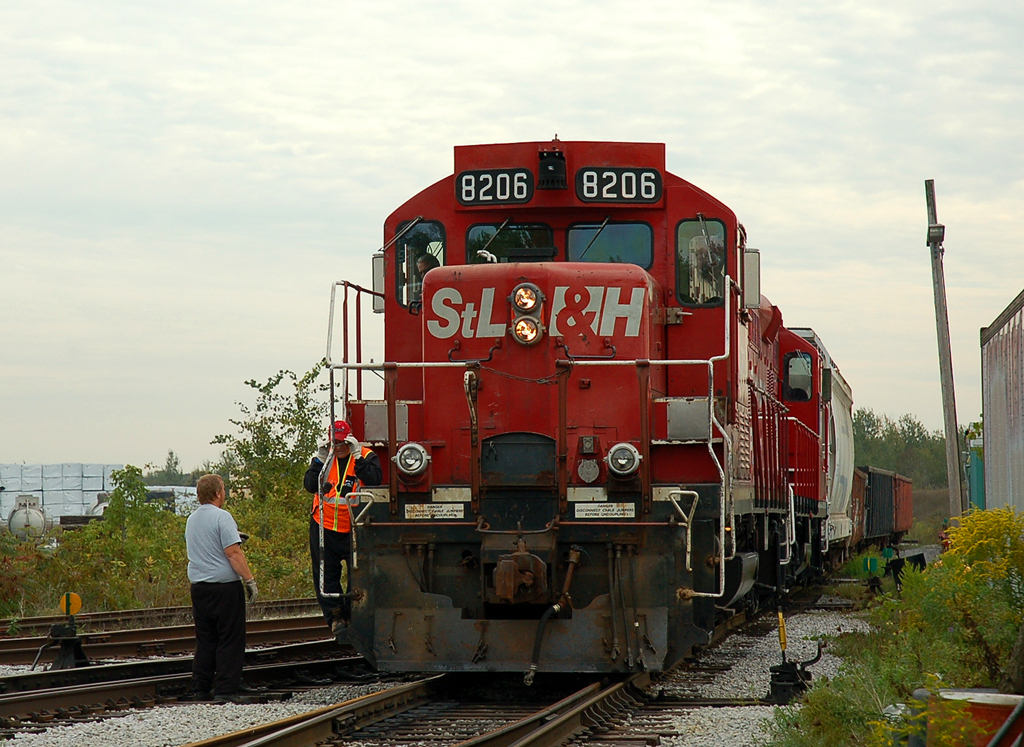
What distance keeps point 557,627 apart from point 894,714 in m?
3.01

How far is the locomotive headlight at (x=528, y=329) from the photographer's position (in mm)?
8289

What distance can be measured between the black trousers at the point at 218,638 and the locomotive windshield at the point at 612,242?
359 centimetres

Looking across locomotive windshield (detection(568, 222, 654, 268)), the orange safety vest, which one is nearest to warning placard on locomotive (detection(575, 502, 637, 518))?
the orange safety vest

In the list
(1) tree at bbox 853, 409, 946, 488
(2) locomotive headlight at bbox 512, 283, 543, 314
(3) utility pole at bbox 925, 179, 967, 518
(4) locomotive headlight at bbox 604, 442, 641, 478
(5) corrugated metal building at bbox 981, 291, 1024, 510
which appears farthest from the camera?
(1) tree at bbox 853, 409, 946, 488

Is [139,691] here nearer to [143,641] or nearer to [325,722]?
[325,722]

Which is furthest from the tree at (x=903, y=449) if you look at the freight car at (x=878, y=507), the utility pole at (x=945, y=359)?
the utility pole at (x=945, y=359)

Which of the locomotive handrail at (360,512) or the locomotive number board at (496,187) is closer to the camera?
the locomotive handrail at (360,512)

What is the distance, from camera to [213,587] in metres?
8.48

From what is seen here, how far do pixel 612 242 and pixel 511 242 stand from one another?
786 millimetres

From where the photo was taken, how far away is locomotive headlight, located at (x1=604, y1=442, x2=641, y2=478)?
7.83 m

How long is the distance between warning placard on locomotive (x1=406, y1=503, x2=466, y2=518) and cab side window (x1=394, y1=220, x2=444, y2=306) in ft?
6.62

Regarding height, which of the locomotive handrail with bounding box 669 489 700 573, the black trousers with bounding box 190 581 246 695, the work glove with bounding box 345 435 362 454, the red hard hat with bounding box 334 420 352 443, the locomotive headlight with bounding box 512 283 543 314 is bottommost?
the black trousers with bounding box 190 581 246 695

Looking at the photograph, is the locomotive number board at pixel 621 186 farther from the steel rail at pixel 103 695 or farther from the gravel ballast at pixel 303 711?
the steel rail at pixel 103 695

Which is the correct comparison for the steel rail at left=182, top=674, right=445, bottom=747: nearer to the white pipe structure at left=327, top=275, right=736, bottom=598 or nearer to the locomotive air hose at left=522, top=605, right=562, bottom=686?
the locomotive air hose at left=522, top=605, right=562, bottom=686
